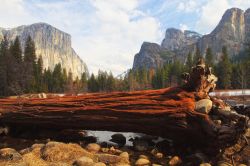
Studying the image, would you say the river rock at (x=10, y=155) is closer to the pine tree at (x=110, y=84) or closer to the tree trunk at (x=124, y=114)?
the tree trunk at (x=124, y=114)

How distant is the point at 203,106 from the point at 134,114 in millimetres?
2304

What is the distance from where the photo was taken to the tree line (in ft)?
224

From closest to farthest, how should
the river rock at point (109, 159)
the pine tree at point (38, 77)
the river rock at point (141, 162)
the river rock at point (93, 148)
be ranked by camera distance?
the river rock at point (109, 159) → the river rock at point (141, 162) → the river rock at point (93, 148) → the pine tree at point (38, 77)

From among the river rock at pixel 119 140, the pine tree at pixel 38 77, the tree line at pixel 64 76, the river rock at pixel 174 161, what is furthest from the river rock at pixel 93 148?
the pine tree at pixel 38 77

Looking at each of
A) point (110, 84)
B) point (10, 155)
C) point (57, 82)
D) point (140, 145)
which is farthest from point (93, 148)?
point (110, 84)

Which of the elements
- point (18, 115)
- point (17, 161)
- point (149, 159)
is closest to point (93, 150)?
point (149, 159)

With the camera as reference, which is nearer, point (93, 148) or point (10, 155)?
point (10, 155)

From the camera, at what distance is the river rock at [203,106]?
11.2 metres

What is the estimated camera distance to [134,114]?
37.9 feet

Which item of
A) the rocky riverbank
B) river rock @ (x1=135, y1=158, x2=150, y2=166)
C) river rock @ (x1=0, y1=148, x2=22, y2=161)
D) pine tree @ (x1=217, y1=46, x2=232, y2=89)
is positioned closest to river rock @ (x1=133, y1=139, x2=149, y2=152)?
the rocky riverbank

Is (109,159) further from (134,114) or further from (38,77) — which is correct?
(38,77)

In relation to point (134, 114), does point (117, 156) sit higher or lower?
lower

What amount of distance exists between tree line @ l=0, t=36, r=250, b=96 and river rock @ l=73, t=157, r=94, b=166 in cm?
2035

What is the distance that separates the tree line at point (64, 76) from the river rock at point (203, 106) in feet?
56.6
